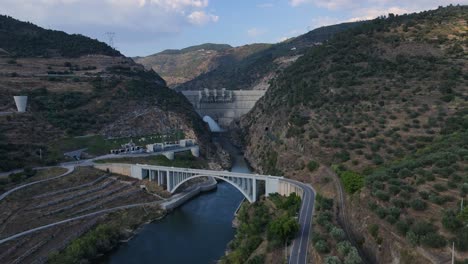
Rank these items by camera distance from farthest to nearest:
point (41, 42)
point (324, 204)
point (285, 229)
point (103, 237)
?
point (41, 42) < point (103, 237) < point (324, 204) < point (285, 229)

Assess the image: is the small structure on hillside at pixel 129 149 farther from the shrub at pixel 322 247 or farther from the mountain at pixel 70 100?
the shrub at pixel 322 247

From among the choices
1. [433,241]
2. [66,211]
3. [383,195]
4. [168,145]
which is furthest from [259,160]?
[433,241]

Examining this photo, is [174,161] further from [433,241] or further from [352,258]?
[433,241]

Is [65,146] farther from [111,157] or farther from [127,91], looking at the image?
[127,91]

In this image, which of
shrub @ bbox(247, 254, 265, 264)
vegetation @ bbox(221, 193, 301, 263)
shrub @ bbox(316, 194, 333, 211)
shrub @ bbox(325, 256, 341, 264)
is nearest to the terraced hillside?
vegetation @ bbox(221, 193, 301, 263)

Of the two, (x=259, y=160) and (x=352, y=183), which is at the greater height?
(x=352, y=183)

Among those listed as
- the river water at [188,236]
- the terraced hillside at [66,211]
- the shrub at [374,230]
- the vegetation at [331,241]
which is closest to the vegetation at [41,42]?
the terraced hillside at [66,211]

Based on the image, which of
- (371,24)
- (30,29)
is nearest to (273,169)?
(371,24)
